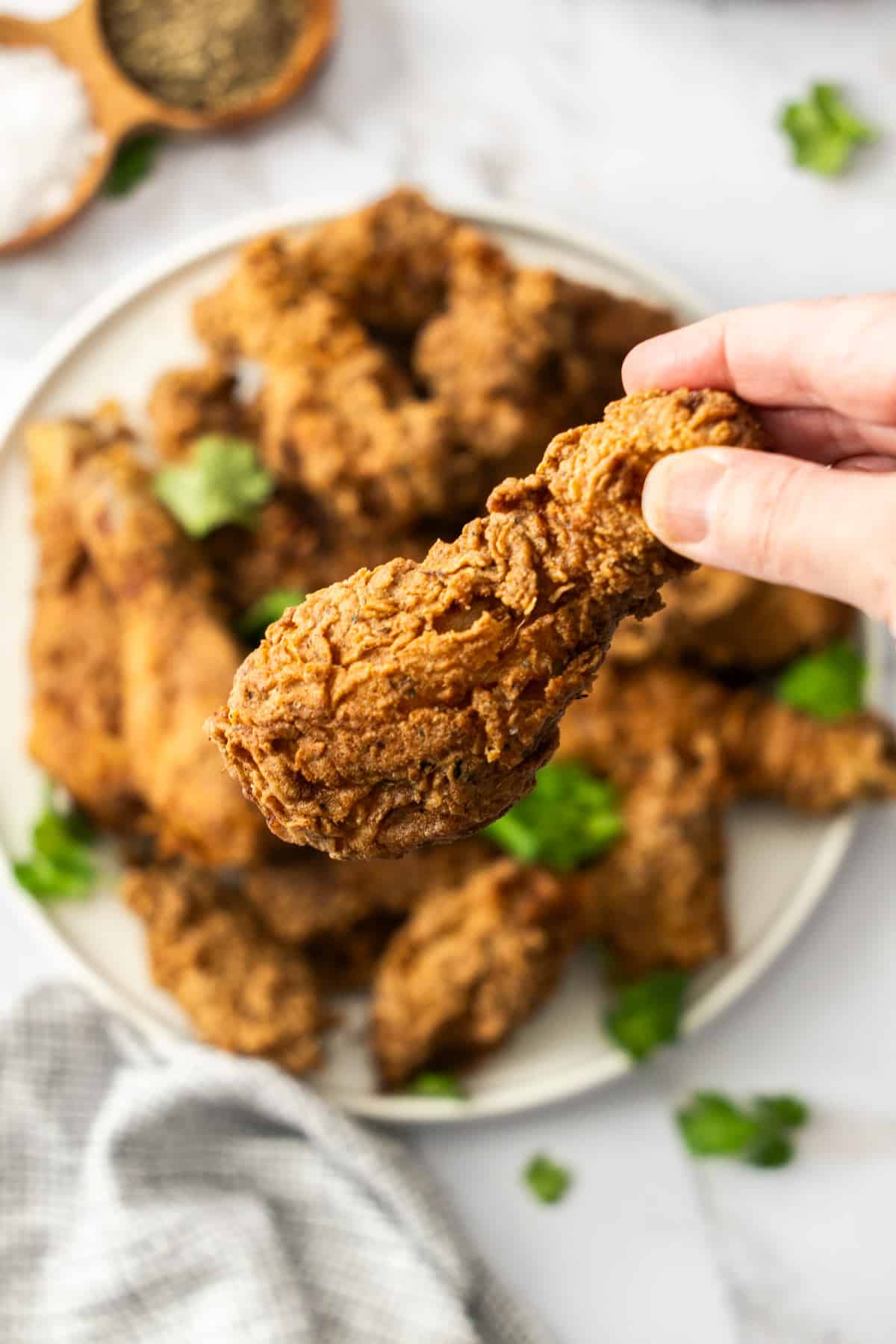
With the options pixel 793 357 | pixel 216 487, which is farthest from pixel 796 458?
pixel 216 487

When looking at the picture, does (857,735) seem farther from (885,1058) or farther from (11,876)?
(11,876)

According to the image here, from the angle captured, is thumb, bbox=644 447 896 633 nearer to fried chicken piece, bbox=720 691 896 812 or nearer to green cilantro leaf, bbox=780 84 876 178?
fried chicken piece, bbox=720 691 896 812

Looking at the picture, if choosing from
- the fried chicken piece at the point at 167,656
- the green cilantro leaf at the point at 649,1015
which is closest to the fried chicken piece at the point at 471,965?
the green cilantro leaf at the point at 649,1015

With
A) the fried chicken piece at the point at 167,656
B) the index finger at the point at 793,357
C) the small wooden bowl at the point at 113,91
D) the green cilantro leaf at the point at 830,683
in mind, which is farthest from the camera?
the small wooden bowl at the point at 113,91

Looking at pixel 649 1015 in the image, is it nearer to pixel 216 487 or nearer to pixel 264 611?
pixel 264 611

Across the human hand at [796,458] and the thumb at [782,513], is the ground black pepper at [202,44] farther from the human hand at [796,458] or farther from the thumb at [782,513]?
the thumb at [782,513]

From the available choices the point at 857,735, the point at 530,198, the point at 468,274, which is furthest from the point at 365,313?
the point at 857,735
